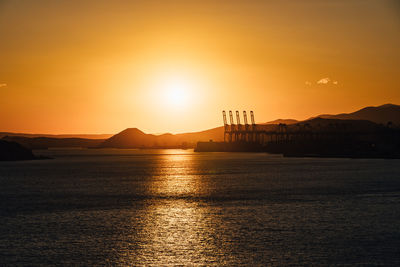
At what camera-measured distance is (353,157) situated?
6565 inches

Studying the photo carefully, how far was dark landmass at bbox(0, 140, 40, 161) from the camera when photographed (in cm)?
17574

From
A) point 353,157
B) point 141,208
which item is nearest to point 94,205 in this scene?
point 141,208

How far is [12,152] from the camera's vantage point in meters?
180

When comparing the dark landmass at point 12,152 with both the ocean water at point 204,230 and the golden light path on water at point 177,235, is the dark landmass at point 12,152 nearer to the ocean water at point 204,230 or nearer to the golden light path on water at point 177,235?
the ocean water at point 204,230

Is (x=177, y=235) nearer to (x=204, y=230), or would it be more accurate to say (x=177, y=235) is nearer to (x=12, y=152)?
(x=204, y=230)

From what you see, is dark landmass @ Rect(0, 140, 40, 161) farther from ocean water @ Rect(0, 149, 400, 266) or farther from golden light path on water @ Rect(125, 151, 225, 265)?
golden light path on water @ Rect(125, 151, 225, 265)

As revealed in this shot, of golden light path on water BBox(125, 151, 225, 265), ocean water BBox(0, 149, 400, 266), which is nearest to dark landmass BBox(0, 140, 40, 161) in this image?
ocean water BBox(0, 149, 400, 266)

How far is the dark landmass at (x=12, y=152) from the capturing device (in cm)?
17574

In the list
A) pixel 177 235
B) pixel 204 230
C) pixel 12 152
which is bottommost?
pixel 204 230

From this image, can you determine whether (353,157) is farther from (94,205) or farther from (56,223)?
(56,223)

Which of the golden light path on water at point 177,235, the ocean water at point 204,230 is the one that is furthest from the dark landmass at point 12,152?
the golden light path on water at point 177,235

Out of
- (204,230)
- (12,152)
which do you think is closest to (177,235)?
(204,230)

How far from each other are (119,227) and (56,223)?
16.0 feet

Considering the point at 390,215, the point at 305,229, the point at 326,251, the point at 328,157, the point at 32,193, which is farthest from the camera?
the point at 328,157
